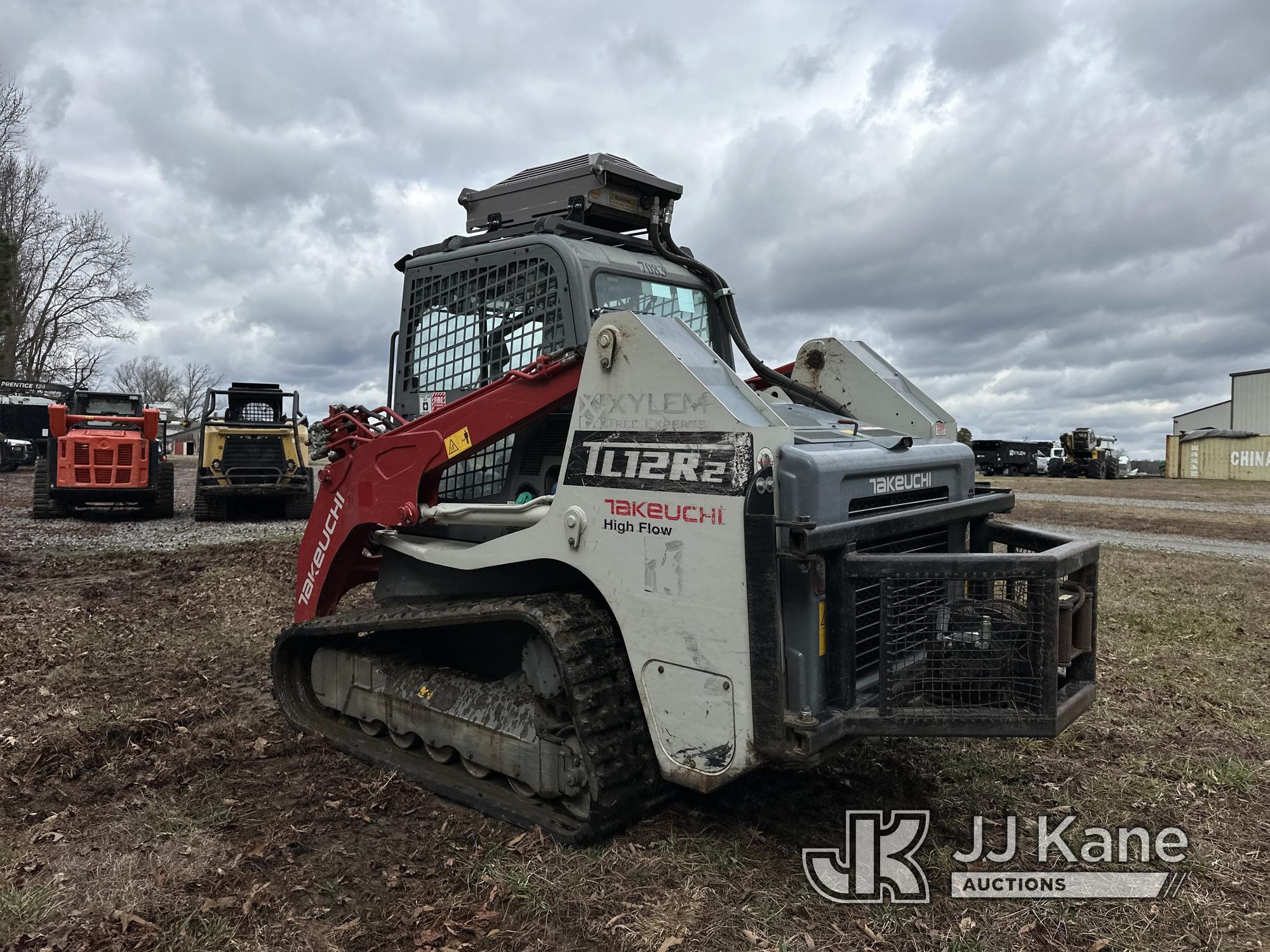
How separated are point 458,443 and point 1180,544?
13.4m

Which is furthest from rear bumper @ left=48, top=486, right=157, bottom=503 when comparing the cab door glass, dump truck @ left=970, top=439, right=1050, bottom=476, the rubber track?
dump truck @ left=970, top=439, right=1050, bottom=476

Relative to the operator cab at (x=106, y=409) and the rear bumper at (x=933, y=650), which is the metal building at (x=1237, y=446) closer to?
the operator cab at (x=106, y=409)

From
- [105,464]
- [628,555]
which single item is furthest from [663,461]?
[105,464]

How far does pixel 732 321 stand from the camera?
16.9ft

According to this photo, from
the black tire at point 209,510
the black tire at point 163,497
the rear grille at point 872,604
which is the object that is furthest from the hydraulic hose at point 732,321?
the black tire at point 163,497

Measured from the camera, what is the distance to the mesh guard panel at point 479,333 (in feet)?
14.6

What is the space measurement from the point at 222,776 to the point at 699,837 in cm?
239

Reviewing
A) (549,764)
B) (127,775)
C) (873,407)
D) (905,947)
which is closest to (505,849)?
(549,764)

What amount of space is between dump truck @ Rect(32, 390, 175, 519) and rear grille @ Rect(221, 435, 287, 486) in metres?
1.87

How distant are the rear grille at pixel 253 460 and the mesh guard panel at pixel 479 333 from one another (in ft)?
40.1

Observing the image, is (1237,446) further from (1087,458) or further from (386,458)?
(386,458)

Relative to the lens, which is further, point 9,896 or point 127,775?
point 127,775

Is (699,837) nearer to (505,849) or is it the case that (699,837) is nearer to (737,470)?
(505,849)

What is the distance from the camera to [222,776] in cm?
444
